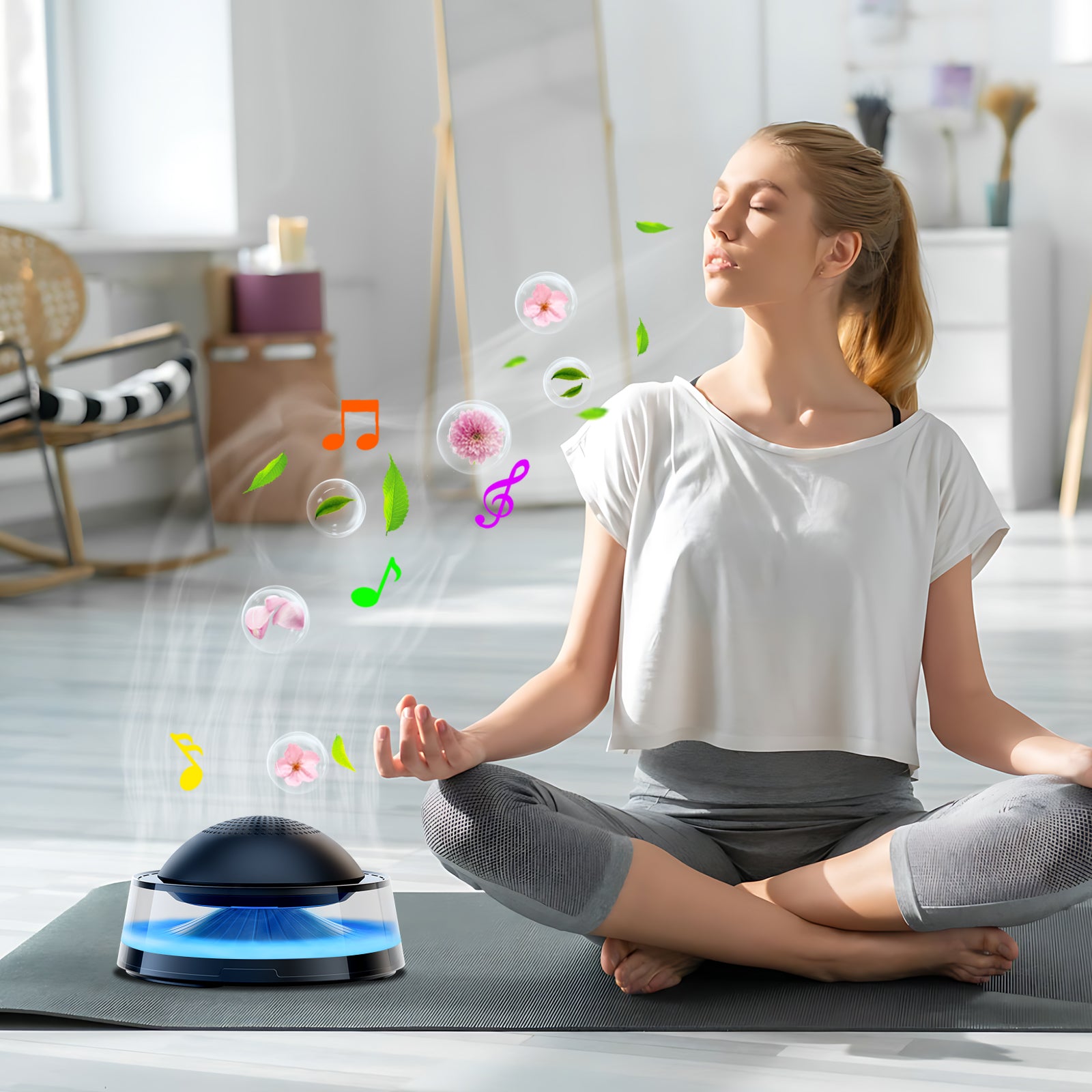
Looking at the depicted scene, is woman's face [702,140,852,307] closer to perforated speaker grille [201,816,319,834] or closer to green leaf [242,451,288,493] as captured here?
green leaf [242,451,288,493]

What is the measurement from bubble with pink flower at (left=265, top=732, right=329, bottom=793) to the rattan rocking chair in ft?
6.66

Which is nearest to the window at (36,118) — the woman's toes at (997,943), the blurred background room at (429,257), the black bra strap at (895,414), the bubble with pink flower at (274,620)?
the blurred background room at (429,257)

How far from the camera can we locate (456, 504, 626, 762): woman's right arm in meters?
1.16

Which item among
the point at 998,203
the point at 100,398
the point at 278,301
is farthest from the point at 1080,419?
the point at 100,398

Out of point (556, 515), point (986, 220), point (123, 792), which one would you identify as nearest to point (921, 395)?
point (986, 220)

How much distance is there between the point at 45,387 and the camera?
10.5 ft

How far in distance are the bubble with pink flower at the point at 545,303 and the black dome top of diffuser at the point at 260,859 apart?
0.43m

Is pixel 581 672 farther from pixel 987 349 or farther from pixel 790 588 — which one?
pixel 987 349

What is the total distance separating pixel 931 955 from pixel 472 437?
52cm

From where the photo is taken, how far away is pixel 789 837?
1198mm

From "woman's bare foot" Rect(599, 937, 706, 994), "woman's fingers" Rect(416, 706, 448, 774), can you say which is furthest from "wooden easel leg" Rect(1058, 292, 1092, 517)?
"woman's fingers" Rect(416, 706, 448, 774)

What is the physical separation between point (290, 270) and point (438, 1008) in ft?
10.6

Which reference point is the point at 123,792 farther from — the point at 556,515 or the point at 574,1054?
the point at 556,515

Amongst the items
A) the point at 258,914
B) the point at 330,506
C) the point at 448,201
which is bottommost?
the point at 258,914
